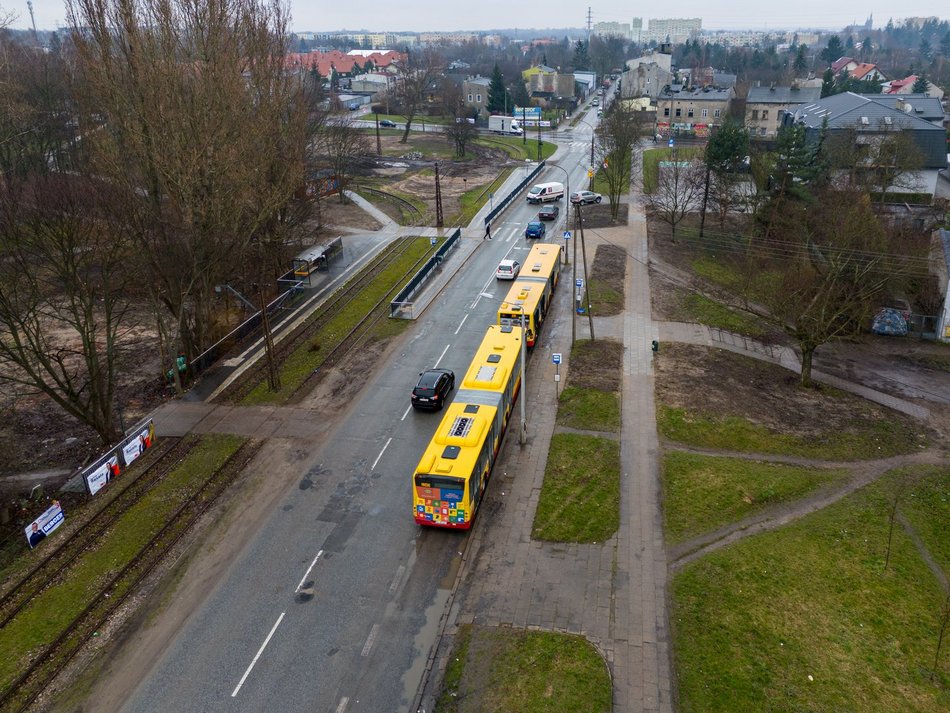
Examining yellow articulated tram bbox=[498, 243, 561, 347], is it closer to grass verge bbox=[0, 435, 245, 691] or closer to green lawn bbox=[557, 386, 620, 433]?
green lawn bbox=[557, 386, 620, 433]

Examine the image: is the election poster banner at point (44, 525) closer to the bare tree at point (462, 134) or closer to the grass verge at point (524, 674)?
the grass verge at point (524, 674)

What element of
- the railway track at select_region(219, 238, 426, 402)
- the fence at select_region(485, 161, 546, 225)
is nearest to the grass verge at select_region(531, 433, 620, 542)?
the railway track at select_region(219, 238, 426, 402)

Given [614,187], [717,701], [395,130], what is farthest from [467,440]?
[395,130]

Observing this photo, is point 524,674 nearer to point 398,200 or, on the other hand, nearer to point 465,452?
point 465,452

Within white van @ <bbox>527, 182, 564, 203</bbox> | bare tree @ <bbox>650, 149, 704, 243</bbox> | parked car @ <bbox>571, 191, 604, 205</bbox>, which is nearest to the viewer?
bare tree @ <bbox>650, 149, 704, 243</bbox>

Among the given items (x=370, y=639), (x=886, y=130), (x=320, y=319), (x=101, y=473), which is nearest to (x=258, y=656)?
(x=370, y=639)

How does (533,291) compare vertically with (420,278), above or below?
above

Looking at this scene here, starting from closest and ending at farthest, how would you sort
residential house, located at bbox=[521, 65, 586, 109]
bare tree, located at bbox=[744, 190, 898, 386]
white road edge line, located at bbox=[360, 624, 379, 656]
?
1. white road edge line, located at bbox=[360, 624, 379, 656]
2. bare tree, located at bbox=[744, 190, 898, 386]
3. residential house, located at bbox=[521, 65, 586, 109]
